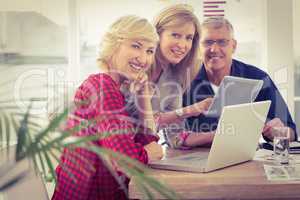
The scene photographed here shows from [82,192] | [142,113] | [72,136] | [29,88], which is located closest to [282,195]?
[82,192]

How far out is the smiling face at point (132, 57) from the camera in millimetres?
2902

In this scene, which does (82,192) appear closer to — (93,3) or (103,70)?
(103,70)

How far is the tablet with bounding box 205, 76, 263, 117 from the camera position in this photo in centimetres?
255

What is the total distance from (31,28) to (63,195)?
131cm

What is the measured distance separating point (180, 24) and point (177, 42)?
12cm

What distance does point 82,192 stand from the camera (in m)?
1.99

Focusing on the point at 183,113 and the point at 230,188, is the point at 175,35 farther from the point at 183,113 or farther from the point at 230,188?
the point at 230,188

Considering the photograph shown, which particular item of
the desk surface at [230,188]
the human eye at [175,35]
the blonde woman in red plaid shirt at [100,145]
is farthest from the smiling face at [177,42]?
the desk surface at [230,188]

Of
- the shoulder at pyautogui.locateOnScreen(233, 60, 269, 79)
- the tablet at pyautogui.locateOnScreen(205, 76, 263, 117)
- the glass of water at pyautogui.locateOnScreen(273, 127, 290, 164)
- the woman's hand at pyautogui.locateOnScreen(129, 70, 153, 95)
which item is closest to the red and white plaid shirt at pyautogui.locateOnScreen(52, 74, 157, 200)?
the glass of water at pyautogui.locateOnScreen(273, 127, 290, 164)

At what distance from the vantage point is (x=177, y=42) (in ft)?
9.77

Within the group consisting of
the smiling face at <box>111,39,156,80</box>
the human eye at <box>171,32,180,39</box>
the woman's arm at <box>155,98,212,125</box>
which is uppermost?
the human eye at <box>171,32,180,39</box>

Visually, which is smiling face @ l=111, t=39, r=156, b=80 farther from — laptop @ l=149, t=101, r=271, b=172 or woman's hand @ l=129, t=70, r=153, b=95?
laptop @ l=149, t=101, r=271, b=172

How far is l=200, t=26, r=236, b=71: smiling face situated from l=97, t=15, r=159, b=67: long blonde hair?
316mm

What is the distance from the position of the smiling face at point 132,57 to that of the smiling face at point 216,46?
1.09 feet
